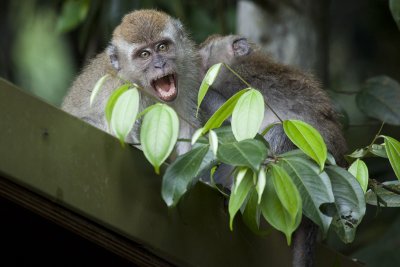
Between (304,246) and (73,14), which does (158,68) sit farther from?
(73,14)

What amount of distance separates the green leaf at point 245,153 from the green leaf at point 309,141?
0.48 feet

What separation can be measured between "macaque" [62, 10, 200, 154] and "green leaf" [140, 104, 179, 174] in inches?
71.2

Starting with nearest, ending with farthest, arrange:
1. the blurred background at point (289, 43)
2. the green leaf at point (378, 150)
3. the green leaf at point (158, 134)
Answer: the green leaf at point (158, 134) → the green leaf at point (378, 150) → the blurred background at point (289, 43)

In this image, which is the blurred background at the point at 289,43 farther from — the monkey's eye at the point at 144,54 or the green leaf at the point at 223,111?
the green leaf at the point at 223,111

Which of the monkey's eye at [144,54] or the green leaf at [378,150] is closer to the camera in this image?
the green leaf at [378,150]

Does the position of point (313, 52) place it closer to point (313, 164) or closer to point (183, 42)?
point (183, 42)

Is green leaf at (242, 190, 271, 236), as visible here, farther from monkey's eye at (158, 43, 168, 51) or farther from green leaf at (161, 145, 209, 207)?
monkey's eye at (158, 43, 168, 51)

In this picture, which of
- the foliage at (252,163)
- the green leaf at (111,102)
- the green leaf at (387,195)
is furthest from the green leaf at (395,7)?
the green leaf at (111,102)

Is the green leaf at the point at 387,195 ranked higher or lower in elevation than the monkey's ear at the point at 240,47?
lower

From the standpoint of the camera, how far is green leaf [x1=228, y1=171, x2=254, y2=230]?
293 cm

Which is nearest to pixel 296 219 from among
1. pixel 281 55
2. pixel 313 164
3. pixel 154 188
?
pixel 313 164

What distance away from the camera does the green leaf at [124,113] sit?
9.34ft

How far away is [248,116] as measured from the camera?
300 centimetres

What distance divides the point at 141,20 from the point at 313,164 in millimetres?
2051
